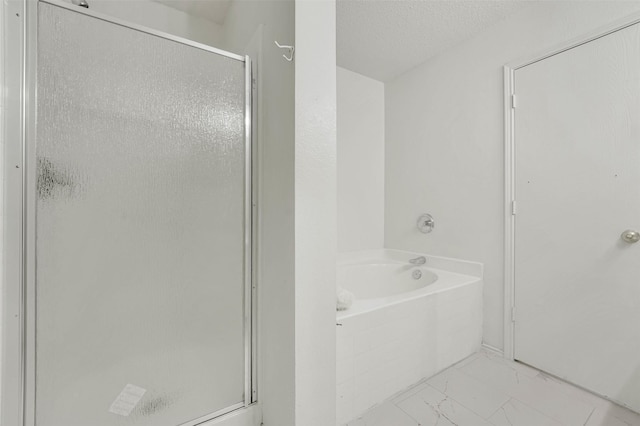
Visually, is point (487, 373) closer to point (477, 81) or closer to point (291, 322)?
point (291, 322)

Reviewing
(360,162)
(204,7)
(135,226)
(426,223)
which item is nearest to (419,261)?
(426,223)

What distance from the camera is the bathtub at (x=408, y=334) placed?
1237 millimetres

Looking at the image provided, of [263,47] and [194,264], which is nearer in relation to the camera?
[194,264]

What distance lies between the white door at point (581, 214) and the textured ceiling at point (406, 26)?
18.7 inches

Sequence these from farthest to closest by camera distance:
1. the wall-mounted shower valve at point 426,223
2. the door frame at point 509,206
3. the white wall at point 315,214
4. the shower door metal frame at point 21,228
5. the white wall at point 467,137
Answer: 1. the wall-mounted shower valve at point 426,223
2. the door frame at point 509,206
3. the white wall at point 467,137
4. the white wall at point 315,214
5. the shower door metal frame at point 21,228

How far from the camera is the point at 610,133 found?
1360mm

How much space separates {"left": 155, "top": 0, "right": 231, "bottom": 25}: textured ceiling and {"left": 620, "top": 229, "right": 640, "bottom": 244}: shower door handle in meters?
2.62

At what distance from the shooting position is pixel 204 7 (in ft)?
5.81

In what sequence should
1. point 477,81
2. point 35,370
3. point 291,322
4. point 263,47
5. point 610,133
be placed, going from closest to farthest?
point 35,370 → point 291,322 → point 263,47 → point 610,133 → point 477,81

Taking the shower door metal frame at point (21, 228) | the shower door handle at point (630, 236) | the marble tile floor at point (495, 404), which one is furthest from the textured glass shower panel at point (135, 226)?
the shower door handle at point (630, 236)

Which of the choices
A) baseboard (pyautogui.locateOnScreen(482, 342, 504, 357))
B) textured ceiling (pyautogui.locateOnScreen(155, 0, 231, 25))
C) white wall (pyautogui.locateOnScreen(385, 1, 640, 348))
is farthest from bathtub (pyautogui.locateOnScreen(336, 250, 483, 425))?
textured ceiling (pyautogui.locateOnScreen(155, 0, 231, 25))

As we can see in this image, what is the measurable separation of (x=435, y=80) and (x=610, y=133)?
3.96 feet

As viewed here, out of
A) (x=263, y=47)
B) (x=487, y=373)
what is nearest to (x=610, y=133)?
(x=487, y=373)

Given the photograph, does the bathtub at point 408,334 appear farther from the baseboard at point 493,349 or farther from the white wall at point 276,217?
the white wall at point 276,217
